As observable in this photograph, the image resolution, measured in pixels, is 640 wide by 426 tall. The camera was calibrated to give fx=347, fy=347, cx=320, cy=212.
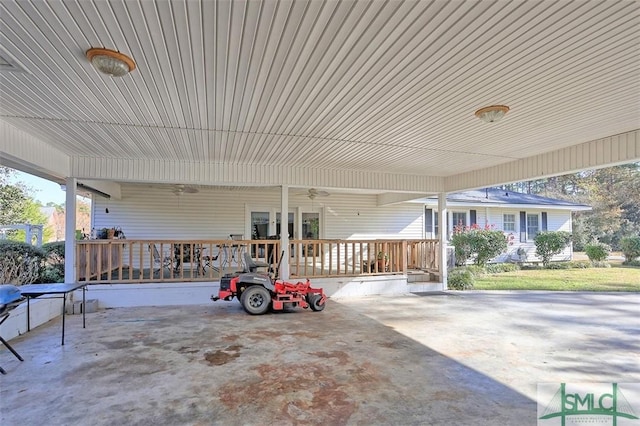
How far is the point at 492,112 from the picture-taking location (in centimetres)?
410

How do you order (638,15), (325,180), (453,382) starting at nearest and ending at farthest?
(638,15)
(453,382)
(325,180)

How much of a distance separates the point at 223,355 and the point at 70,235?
4.53 meters

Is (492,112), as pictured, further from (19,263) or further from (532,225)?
(532,225)

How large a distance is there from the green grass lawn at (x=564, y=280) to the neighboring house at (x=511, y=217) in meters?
2.00

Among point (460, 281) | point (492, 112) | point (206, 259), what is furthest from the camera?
point (460, 281)

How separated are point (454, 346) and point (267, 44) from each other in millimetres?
4225

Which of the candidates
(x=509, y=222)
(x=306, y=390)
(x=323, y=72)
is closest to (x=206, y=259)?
(x=306, y=390)

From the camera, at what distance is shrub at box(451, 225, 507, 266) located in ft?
40.2

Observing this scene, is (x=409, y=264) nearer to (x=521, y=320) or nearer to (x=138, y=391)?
(x=521, y=320)

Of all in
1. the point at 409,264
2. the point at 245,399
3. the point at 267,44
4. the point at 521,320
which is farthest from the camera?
the point at 409,264

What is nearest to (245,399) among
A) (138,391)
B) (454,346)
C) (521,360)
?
(138,391)

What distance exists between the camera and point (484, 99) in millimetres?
3836
